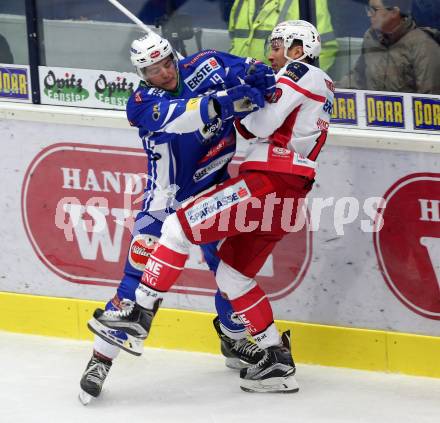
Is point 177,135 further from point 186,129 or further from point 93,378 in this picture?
point 93,378

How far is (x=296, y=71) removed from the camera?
4.80m

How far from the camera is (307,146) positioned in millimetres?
4883

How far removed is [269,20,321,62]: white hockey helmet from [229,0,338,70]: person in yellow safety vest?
381mm

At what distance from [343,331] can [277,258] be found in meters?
0.42

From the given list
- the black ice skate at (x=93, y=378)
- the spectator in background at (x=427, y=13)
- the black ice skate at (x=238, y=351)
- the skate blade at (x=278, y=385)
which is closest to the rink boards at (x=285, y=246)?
the black ice skate at (x=238, y=351)

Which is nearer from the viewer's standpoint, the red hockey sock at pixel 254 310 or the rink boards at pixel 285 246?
the red hockey sock at pixel 254 310

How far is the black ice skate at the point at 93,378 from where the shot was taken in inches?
198

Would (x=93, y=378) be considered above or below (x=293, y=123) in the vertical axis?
below

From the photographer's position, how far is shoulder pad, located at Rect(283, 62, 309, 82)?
4781mm

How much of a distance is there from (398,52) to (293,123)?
633 millimetres

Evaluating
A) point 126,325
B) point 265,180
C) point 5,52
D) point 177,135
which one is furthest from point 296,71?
point 5,52

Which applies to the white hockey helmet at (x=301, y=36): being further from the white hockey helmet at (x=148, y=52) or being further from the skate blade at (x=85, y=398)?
the skate blade at (x=85, y=398)

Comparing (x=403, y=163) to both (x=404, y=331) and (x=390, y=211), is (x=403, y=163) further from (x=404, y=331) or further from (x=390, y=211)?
(x=404, y=331)

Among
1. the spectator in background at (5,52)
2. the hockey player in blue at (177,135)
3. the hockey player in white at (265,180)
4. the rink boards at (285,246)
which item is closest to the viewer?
the hockey player in blue at (177,135)
